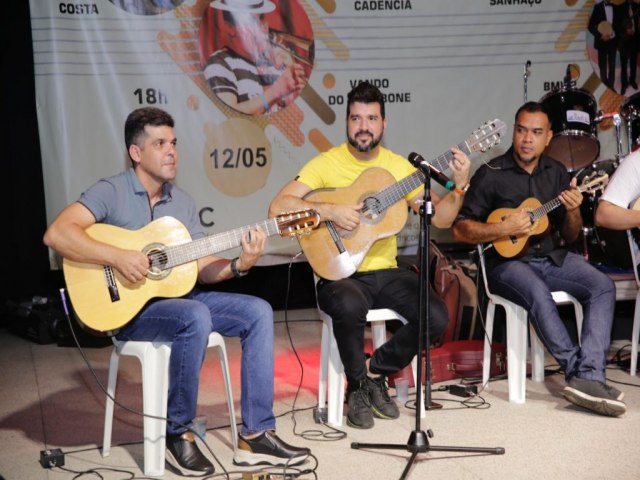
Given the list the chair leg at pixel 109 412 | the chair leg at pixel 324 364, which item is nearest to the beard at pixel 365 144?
the chair leg at pixel 324 364

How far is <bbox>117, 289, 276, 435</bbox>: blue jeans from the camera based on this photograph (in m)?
3.56

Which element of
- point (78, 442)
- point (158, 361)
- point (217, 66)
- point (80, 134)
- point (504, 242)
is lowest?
point (78, 442)

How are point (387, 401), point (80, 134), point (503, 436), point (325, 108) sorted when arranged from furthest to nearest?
point (325, 108) < point (80, 134) < point (387, 401) < point (503, 436)

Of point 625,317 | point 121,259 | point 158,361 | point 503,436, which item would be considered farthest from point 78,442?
point 625,317

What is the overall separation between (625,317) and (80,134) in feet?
13.0

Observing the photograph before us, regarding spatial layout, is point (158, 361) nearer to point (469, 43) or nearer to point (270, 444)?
point (270, 444)

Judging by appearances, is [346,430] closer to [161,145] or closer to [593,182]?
[161,145]

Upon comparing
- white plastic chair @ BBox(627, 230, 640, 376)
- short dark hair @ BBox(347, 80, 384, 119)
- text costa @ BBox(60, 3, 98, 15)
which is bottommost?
white plastic chair @ BBox(627, 230, 640, 376)

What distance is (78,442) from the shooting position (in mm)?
3996

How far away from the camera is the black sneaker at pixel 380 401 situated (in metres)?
4.18

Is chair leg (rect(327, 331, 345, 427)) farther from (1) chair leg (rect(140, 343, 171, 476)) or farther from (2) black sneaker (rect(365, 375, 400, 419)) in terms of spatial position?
(1) chair leg (rect(140, 343, 171, 476))

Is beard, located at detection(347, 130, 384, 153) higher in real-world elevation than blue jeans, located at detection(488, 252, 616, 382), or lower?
higher

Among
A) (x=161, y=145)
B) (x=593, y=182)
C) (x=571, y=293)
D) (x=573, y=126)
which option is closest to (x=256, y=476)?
(x=161, y=145)

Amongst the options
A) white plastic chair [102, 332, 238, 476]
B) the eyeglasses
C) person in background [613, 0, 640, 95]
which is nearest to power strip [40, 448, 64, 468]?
white plastic chair [102, 332, 238, 476]
